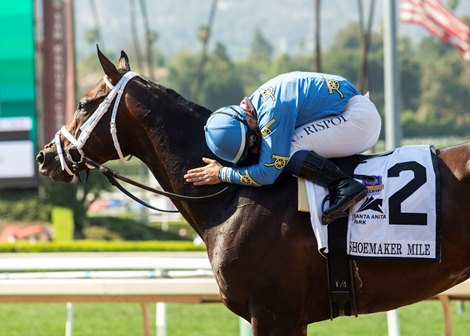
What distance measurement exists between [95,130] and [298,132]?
115 cm

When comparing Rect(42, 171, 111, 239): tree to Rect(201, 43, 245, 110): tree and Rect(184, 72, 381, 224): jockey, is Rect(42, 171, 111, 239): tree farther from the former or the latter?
Rect(201, 43, 245, 110): tree

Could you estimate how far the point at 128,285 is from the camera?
21.5ft

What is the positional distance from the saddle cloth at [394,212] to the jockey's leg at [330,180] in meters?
0.05

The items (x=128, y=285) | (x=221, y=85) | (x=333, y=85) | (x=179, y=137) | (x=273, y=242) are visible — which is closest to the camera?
(x=273, y=242)

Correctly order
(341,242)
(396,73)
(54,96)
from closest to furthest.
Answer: (341,242) < (396,73) < (54,96)

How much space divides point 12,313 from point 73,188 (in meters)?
18.9

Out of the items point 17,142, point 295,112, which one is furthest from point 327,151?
point 17,142

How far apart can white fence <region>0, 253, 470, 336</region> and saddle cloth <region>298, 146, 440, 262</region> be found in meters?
1.58

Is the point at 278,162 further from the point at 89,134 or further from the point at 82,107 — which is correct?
the point at 82,107

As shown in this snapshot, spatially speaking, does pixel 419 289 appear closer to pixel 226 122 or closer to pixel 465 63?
pixel 226 122

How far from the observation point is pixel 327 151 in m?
5.05

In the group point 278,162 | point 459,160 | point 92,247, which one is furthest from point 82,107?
point 92,247

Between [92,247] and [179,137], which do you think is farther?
[92,247]

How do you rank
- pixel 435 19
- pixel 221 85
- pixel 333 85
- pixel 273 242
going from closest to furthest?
pixel 273 242 → pixel 333 85 → pixel 435 19 → pixel 221 85
